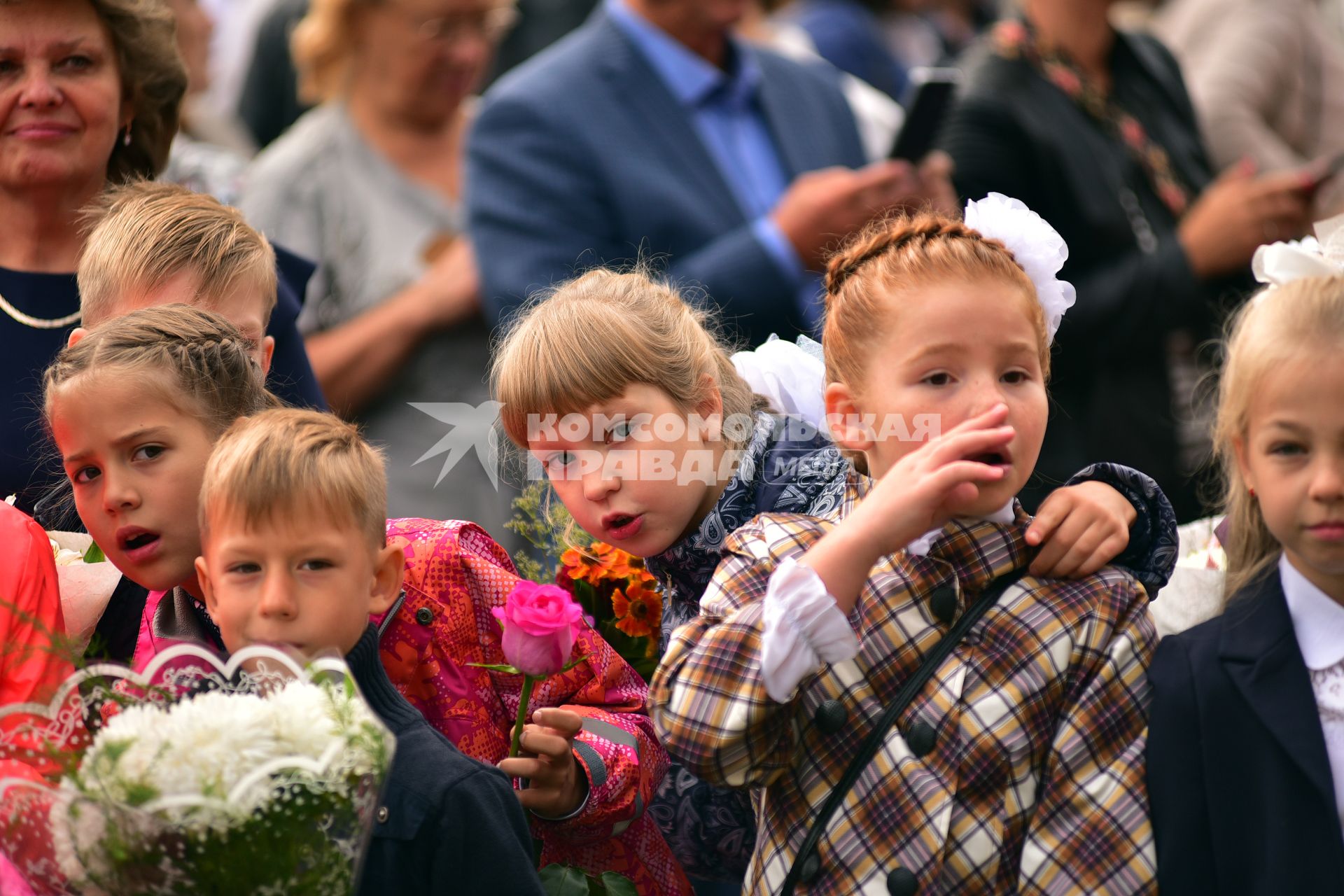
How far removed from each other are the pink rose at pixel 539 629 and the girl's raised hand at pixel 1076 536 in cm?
66

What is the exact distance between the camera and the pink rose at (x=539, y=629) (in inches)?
88.0

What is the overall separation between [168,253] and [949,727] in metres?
1.49

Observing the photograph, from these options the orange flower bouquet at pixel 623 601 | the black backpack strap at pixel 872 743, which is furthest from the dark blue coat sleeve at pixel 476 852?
the orange flower bouquet at pixel 623 601

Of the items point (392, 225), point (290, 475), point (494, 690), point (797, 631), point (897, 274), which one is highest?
point (897, 274)

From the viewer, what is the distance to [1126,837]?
2.24m

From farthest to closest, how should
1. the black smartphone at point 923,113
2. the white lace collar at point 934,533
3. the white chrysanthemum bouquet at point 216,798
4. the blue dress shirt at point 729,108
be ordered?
1. the blue dress shirt at point 729,108
2. the black smartphone at point 923,113
3. the white lace collar at point 934,533
4. the white chrysanthemum bouquet at point 216,798

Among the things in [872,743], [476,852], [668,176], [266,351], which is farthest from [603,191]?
[476,852]

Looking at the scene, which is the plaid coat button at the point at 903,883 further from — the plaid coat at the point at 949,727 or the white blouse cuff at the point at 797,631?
the white blouse cuff at the point at 797,631

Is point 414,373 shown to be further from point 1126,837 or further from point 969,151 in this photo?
point 1126,837

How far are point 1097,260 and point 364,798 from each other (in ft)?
8.97

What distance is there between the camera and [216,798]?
72.9 inches

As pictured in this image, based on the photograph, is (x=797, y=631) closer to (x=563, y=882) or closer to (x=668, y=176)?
(x=563, y=882)

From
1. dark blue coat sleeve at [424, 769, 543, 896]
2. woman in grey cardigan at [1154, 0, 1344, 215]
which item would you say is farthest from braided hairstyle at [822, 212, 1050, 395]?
woman in grey cardigan at [1154, 0, 1344, 215]

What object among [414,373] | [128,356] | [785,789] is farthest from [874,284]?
[414,373]
